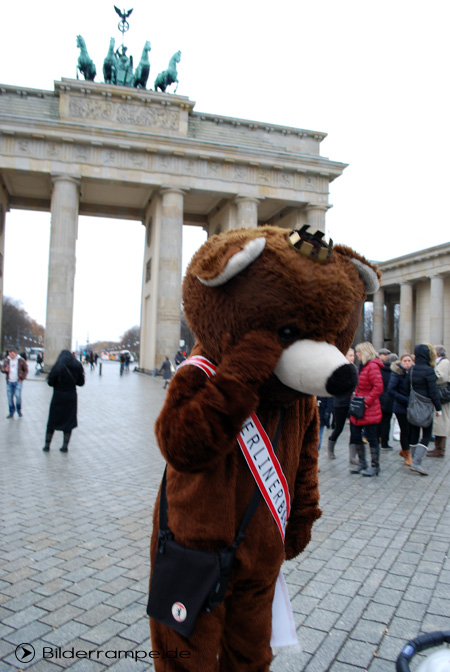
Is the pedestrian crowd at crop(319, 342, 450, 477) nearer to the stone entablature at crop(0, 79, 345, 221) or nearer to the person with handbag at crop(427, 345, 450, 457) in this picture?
the person with handbag at crop(427, 345, 450, 457)

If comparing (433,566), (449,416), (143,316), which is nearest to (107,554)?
(433,566)

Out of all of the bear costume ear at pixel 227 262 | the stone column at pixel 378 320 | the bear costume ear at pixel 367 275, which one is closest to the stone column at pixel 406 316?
the stone column at pixel 378 320

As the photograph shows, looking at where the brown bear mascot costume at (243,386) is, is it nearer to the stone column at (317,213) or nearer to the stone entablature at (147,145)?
the stone entablature at (147,145)

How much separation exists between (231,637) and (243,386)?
0.97 m

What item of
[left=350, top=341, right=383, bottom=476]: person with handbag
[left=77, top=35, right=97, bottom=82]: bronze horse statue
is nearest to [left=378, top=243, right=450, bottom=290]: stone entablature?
[left=77, top=35, right=97, bottom=82]: bronze horse statue

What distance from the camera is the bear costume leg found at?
5.59 feet

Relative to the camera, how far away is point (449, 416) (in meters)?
8.74

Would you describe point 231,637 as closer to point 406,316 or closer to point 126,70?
point 126,70

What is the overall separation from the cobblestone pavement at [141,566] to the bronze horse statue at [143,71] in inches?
1235

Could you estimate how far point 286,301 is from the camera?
1699 millimetres

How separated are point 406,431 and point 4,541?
20.1 feet

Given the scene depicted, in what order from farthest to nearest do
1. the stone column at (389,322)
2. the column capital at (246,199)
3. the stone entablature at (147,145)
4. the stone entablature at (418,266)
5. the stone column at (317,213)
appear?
the stone column at (389,322) → the stone entablature at (418,266) → the stone column at (317,213) → the column capital at (246,199) → the stone entablature at (147,145)

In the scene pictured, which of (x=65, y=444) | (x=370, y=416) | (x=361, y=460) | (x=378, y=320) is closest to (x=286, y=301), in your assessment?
(x=370, y=416)

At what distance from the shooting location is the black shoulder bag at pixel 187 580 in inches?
65.1
